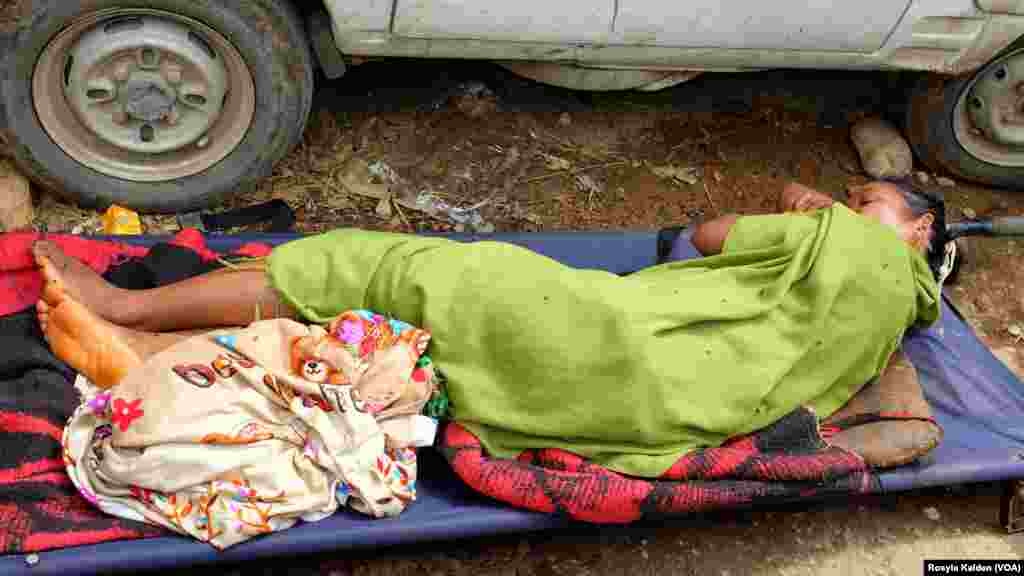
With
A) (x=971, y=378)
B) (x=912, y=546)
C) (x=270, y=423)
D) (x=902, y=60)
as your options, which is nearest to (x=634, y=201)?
(x=902, y=60)

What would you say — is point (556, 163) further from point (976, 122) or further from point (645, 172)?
point (976, 122)

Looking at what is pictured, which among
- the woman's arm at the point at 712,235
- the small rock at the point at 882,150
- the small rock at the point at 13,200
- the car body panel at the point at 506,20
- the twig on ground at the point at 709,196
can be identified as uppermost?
the car body panel at the point at 506,20

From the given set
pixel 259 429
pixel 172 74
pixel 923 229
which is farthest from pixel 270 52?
pixel 923 229

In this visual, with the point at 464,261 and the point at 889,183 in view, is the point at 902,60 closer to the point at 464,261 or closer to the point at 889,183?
the point at 889,183

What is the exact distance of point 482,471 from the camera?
2.27 metres

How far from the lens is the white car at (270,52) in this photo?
287cm

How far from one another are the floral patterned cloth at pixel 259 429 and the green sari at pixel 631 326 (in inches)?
5.1

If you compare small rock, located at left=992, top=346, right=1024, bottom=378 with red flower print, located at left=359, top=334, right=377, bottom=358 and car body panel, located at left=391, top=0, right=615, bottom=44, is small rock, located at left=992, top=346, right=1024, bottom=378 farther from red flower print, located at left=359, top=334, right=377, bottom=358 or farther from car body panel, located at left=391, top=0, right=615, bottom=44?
red flower print, located at left=359, top=334, right=377, bottom=358

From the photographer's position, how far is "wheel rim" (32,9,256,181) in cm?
288

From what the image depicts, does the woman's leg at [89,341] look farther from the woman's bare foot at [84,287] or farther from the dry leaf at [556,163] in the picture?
the dry leaf at [556,163]

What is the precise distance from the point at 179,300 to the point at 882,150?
307 cm

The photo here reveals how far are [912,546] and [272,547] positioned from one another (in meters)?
1.90

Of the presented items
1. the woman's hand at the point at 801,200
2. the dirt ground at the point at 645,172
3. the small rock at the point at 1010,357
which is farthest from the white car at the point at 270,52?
the small rock at the point at 1010,357

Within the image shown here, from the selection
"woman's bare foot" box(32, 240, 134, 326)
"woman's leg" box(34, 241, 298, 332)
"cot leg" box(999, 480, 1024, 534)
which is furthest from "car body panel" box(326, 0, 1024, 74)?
"cot leg" box(999, 480, 1024, 534)
